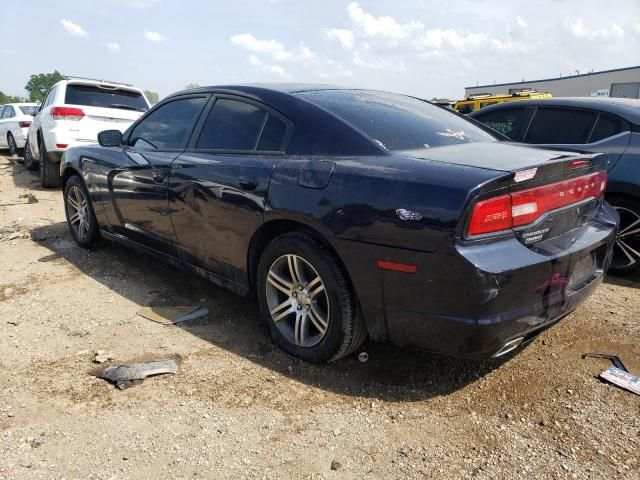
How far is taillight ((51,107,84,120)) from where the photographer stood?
811 cm

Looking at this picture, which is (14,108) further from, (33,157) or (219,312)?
(219,312)

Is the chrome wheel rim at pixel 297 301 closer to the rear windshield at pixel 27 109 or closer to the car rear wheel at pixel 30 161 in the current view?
the car rear wheel at pixel 30 161

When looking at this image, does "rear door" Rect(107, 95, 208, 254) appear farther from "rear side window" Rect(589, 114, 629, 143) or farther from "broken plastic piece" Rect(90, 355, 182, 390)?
"rear side window" Rect(589, 114, 629, 143)

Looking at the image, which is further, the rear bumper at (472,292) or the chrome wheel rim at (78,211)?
the chrome wheel rim at (78,211)

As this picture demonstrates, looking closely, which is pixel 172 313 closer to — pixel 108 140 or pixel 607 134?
pixel 108 140

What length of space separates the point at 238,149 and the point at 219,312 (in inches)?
48.3

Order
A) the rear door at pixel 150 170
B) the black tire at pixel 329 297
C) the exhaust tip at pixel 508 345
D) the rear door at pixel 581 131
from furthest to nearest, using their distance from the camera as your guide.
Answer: the rear door at pixel 581 131, the rear door at pixel 150 170, the black tire at pixel 329 297, the exhaust tip at pixel 508 345

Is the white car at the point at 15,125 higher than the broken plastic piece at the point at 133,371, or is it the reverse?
the white car at the point at 15,125

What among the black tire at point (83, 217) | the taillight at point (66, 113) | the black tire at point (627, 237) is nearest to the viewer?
the black tire at point (627, 237)

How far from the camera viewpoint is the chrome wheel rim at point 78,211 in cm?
509

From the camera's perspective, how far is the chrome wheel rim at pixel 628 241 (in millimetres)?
4332

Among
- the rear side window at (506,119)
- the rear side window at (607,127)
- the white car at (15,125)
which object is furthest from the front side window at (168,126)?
the white car at (15,125)

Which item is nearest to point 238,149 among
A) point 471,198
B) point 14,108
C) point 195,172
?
point 195,172

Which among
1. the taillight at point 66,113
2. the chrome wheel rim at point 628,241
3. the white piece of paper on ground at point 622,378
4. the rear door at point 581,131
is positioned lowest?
the white piece of paper on ground at point 622,378
